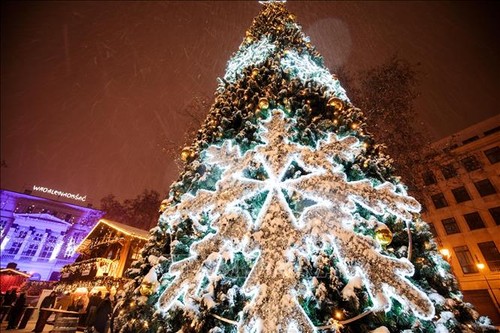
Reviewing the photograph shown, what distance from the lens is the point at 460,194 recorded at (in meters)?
21.1

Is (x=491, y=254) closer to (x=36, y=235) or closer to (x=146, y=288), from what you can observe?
(x=146, y=288)

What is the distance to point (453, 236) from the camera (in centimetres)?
2017

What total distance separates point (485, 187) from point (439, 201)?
359 cm

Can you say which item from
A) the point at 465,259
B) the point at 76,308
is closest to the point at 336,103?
the point at 76,308

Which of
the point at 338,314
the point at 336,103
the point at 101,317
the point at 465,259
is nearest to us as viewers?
the point at 338,314

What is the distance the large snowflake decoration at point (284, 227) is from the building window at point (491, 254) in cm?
2318

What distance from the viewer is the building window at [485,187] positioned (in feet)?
63.2

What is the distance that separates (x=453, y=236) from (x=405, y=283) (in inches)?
1013

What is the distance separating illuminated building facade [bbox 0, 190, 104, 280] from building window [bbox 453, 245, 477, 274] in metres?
42.5

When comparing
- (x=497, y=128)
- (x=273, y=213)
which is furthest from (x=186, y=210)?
(x=497, y=128)

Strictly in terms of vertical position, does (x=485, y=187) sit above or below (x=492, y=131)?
below

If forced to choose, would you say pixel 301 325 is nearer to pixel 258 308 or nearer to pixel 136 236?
pixel 258 308

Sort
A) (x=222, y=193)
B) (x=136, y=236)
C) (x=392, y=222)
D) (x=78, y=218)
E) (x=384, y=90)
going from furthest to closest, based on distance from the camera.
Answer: (x=78, y=218) < (x=136, y=236) < (x=384, y=90) < (x=222, y=193) < (x=392, y=222)

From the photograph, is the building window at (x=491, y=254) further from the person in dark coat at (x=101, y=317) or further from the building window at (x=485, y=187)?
the person in dark coat at (x=101, y=317)
